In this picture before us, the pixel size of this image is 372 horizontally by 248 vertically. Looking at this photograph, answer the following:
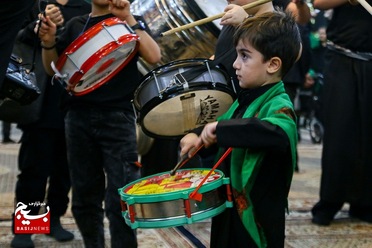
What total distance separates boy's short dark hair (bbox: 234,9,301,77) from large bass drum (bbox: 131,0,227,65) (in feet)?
4.01

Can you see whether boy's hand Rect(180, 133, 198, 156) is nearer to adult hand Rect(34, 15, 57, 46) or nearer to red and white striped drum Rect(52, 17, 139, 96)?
red and white striped drum Rect(52, 17, 139, 96)

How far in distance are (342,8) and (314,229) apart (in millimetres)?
1407

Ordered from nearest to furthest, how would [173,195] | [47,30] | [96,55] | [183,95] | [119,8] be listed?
[173,195], [183,95], [96,55], [119,8], [47,30]

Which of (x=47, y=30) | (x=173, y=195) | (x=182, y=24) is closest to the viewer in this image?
(x=173, y=195)

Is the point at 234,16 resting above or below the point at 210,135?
above

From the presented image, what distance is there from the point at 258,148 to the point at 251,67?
32 centimetres

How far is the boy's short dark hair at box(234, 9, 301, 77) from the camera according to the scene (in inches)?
87.2

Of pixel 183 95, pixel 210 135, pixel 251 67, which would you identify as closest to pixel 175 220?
pixel 210 135

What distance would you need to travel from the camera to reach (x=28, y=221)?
3.60 m

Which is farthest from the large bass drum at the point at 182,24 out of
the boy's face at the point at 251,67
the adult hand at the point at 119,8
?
the boy's face at the point at 251,67

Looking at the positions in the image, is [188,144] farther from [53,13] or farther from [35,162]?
[35,162]

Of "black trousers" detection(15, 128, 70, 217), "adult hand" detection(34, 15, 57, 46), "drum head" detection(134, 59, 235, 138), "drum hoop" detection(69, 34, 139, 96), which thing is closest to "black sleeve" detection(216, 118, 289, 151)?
"drum head" detection(134, 59, 235, 138)

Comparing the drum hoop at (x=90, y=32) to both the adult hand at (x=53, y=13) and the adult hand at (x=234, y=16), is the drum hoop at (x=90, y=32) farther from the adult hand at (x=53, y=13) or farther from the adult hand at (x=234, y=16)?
the adult hand at (x=234, y=16)

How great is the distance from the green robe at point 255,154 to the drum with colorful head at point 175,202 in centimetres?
5
